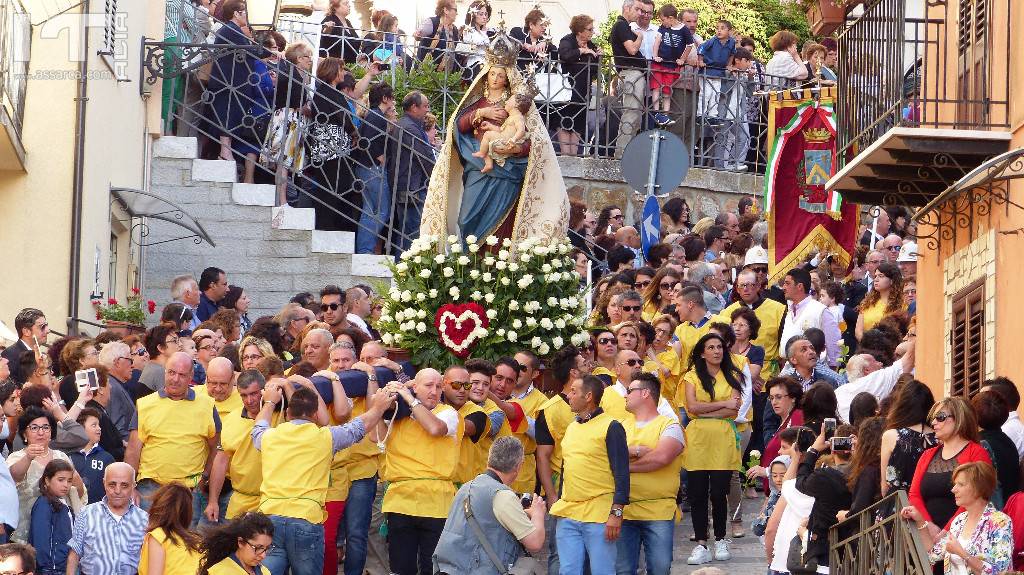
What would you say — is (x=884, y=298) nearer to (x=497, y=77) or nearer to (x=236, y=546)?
(x=497, y=77)

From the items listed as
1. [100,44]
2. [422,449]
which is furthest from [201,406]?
[100,44]

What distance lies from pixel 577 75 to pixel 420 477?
1467cm

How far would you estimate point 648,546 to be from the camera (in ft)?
47.2

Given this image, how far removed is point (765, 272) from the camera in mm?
20875

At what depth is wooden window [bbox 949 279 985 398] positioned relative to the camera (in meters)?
14.8

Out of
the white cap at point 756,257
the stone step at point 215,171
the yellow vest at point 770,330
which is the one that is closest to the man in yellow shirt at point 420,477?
the yellow vest at point 770,330

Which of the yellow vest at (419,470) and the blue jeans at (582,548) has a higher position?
the yellow vest at (419,470)

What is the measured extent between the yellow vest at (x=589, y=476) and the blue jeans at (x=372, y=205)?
9.37 m

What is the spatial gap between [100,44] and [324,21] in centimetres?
671

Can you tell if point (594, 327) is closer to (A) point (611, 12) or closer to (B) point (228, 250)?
(B) point (228, 250)

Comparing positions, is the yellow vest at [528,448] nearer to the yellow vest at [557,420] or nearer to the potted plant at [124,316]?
the yellow vest at [557,420]

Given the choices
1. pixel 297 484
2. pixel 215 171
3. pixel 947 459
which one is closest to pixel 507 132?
pixel 297 484

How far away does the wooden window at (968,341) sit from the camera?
1482cm

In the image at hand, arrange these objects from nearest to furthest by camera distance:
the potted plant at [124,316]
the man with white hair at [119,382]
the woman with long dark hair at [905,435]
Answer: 1. the woman with long dark hair at [905,435]
2. the man with white hair at [119,382]
3. the potted plant at [124,316]
